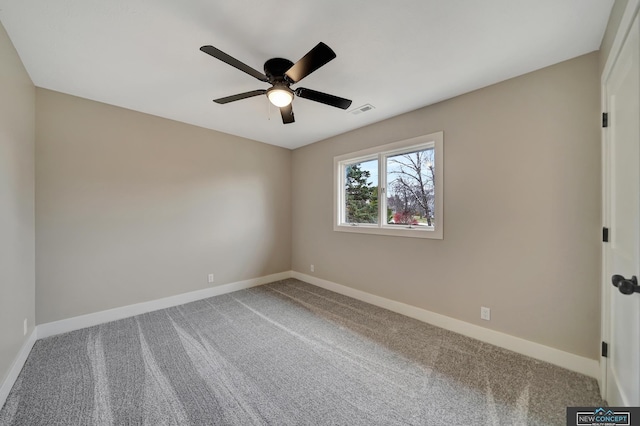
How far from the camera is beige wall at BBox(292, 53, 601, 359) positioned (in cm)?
183

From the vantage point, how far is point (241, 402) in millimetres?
1562

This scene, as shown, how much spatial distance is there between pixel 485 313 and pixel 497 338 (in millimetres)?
224

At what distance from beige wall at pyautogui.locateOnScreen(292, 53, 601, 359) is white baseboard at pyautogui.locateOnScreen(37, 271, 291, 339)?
246 cm

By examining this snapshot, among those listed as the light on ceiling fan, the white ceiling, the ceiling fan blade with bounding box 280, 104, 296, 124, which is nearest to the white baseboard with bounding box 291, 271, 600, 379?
the white ceiling

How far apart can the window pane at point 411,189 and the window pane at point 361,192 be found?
234 mm

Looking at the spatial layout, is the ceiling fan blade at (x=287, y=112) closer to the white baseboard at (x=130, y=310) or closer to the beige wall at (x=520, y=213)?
the beige wall at (x=520, y=213)

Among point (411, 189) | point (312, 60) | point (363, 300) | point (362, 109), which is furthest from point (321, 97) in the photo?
point (363, 300)

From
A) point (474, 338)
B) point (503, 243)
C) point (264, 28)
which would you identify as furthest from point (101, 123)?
point (474, 338)

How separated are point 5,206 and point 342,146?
3.45m

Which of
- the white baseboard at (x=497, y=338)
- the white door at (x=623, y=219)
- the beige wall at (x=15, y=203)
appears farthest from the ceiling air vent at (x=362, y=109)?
the beige wall at (x=15, y=203)

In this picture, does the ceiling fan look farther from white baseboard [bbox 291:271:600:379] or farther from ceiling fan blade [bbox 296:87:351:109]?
white baseboard [bbox 291:271:600:379]

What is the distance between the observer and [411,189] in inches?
117

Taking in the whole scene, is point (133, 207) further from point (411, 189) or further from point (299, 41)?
point (411, 189)

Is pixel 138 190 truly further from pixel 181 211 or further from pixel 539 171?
pixel 539 171
